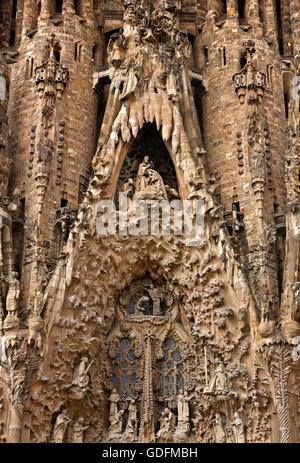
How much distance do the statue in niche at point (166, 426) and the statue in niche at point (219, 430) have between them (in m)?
0.91

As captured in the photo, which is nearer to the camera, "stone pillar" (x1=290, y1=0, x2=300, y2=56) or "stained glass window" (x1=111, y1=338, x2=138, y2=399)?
"stained glass window" (x1=111, y1=338, x2=138, y2=399)

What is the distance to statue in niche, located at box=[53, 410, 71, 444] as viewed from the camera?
42.8 feet

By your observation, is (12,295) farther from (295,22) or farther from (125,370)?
(295,22)

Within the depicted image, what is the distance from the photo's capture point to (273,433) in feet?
41.5

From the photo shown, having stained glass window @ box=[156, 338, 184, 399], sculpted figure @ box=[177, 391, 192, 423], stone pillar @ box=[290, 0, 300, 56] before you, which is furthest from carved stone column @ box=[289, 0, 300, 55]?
sculpted figure @ box=[177, 391, 192, 423]

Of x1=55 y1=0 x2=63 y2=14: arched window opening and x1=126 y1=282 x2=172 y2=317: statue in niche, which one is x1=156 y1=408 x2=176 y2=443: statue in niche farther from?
x1=55 y1=0 x2=63 y2=14: arched window opening

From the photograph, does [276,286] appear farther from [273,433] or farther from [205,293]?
[273,433]

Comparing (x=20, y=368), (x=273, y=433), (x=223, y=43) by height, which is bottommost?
(x=273, y=433)

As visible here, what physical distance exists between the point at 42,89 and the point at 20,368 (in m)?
6.29

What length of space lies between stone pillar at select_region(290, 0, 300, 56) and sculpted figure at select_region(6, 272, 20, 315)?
8.21 meters

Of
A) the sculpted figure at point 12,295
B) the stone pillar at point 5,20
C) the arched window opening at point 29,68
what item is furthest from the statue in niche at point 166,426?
the stone pillar at point 5,20

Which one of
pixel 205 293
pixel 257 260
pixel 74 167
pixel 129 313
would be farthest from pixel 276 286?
pixel 74 167

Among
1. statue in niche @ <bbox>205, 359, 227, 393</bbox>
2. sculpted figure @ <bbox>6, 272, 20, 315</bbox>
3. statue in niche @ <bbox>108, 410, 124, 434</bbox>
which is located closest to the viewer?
statue in niche @ <bbox>205, 359, 227, 393</bbox>

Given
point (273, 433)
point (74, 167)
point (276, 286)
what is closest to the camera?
point (273, 433)
